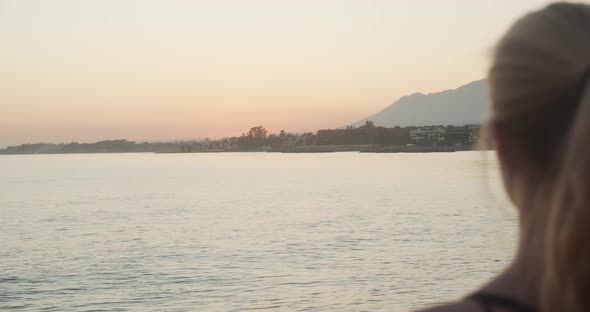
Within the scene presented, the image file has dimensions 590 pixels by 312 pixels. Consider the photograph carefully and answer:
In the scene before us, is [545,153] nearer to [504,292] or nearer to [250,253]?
[504,292]

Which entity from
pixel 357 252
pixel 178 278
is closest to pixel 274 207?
pixel 357 252

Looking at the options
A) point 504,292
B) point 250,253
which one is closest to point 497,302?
point 504,292

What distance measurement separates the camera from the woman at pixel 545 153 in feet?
3.16

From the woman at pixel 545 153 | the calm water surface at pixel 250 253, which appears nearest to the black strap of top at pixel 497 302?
the woman at pixel 545 153

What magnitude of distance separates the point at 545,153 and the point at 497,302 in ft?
0.74

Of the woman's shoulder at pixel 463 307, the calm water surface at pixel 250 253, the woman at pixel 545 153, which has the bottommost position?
the calm water surface at pixel 250 253

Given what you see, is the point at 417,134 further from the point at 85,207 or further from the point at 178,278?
the point at 178,278

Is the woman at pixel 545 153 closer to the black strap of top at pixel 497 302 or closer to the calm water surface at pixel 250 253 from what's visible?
the black strap of top at pixel 497 302

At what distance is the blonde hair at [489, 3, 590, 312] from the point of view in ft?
3.14

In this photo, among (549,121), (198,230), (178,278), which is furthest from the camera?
(198,230)

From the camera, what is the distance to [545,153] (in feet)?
3.49

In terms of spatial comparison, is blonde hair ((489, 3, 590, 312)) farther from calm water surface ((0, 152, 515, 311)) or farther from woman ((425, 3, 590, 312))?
calm water surface ((0, 152, 515, 311))

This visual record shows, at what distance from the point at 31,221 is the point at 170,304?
78.2 feet

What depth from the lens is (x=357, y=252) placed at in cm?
2852
